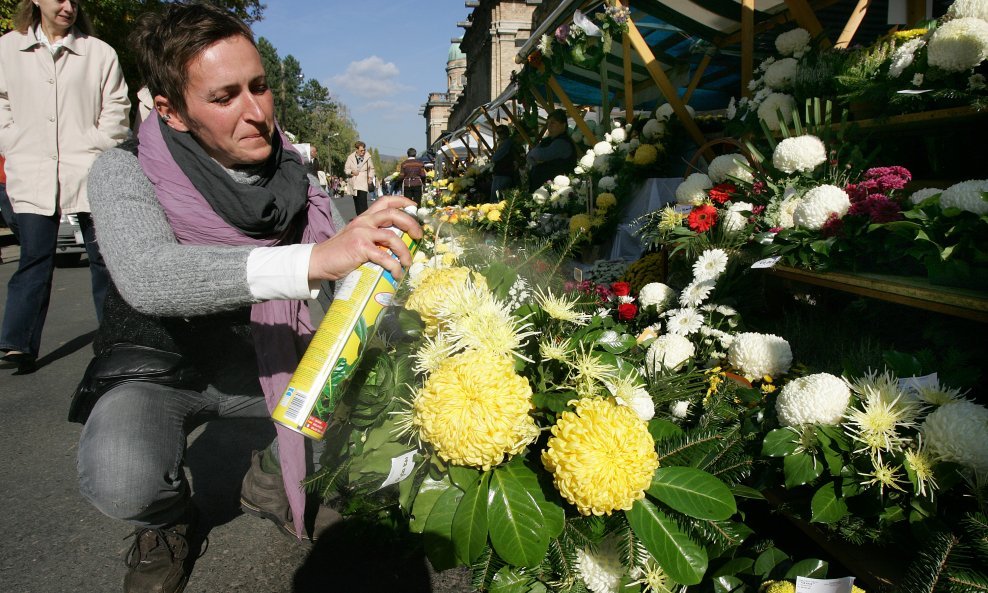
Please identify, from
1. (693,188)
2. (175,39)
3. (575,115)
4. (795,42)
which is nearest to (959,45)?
(693,188)

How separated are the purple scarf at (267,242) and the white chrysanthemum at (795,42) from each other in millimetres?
2630

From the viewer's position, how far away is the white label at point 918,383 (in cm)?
134

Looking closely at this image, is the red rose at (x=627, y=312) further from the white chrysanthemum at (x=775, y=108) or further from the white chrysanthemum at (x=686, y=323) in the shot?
the white chrysanthemum at (x=775, y=108)

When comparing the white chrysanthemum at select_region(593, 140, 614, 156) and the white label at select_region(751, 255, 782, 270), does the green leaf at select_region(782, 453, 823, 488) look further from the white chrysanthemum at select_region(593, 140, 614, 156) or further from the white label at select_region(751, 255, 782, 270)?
the white chrysanthemum at select_region(593, 140, 614, 156)

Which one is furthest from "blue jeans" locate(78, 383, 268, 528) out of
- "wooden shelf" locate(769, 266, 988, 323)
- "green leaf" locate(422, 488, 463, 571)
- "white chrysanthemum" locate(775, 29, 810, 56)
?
"white chrysanthemum" locate(775, 29, 810, 56)

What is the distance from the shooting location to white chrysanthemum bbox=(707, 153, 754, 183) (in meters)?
2.52

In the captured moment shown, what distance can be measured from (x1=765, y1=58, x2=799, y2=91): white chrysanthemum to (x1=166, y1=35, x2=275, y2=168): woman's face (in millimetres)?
2432

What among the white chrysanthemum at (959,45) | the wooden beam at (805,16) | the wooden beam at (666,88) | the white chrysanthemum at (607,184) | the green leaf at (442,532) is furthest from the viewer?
the white chrysanthemum at (607,184)

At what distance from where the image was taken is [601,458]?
3.44 feet

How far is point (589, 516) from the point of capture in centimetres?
120

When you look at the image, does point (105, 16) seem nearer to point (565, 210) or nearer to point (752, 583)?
point (565, 210)

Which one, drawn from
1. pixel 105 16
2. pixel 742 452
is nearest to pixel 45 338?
pixel 742 452

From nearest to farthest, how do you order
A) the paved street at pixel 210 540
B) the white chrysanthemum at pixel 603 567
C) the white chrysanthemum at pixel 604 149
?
the white chrysanthemum at pixel 603 567 → the paved street at pixel 210 540 → the white chrysanthemum at pixel 604 149

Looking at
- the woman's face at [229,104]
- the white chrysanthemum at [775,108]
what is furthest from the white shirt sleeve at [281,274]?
the white chrysanthemum at [775,108]
